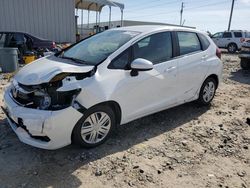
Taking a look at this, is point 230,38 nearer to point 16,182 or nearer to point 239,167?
point 239,167

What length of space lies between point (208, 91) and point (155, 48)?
1805 millimetres

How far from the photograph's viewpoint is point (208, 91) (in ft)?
18.1

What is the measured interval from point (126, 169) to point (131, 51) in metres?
1.71

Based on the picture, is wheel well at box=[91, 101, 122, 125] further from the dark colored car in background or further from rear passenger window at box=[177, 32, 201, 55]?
the dark colored car in background

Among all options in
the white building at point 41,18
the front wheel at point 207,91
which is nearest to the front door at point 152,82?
the front wheel at point 207,91

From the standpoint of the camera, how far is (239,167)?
11.5ft

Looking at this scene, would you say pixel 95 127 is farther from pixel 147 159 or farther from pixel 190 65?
pixel 190 65

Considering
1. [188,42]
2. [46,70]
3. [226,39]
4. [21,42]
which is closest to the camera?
[46,70]

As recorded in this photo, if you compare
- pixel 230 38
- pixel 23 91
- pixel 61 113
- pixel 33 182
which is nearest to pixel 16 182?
pixel 33 182

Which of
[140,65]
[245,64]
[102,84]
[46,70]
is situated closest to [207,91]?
[140,65]

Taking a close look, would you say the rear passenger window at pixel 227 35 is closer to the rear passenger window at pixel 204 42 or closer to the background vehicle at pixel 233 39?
the background vehicle at pixel 233 39

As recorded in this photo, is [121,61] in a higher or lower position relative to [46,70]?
higher

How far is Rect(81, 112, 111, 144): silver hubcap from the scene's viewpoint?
3574 millimetres

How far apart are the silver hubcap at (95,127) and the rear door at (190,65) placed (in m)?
1.63
